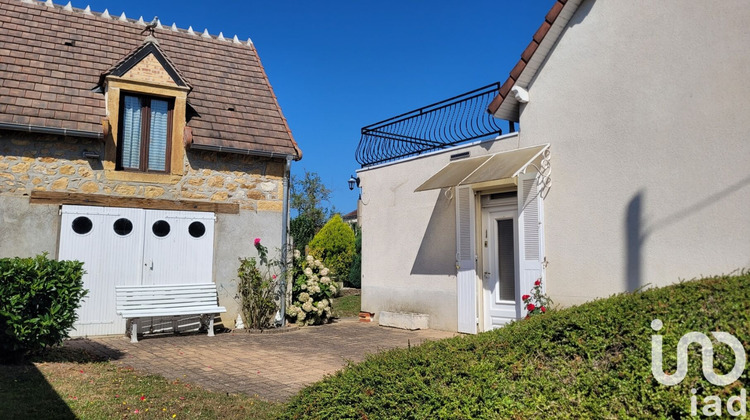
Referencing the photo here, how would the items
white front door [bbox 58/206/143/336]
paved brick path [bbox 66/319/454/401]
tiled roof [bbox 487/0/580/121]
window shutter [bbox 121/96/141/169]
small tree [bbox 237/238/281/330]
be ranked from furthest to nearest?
small tree [bbox 237/238/281/330] < window shutter [bbox 121/96/141/169] < white front door [bbox 58/206/143/336] < tiled roof [bbox 487/0/580/121] < paved brick path [bbox 66/319/454/401]

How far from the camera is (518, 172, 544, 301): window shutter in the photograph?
28.9ft

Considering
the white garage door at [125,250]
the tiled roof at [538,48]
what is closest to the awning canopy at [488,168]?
the tiled roof at [538,48]

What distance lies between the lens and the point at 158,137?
11.7m

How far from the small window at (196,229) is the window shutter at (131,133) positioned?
1.64m

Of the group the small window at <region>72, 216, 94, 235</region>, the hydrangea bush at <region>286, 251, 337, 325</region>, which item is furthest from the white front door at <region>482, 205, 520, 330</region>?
the small window at <region>72, 216, 94, 235</region>

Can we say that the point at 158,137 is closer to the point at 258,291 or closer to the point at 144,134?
the point at 144,134

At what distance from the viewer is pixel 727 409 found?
9.50 ft

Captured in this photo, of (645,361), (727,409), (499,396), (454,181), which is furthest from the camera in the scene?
(454,181)

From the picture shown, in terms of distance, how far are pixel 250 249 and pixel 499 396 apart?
9.26 meters

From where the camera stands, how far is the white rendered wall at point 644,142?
6633 millimetres

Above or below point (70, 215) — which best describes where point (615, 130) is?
above

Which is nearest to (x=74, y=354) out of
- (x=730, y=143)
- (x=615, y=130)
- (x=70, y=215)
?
(x=70, y=215)

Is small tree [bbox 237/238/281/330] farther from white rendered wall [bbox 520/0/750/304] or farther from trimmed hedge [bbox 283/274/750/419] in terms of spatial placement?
trimmed hedge [bbox 283/274/750/419]

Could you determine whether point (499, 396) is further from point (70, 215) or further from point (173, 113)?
point (173, 113)
